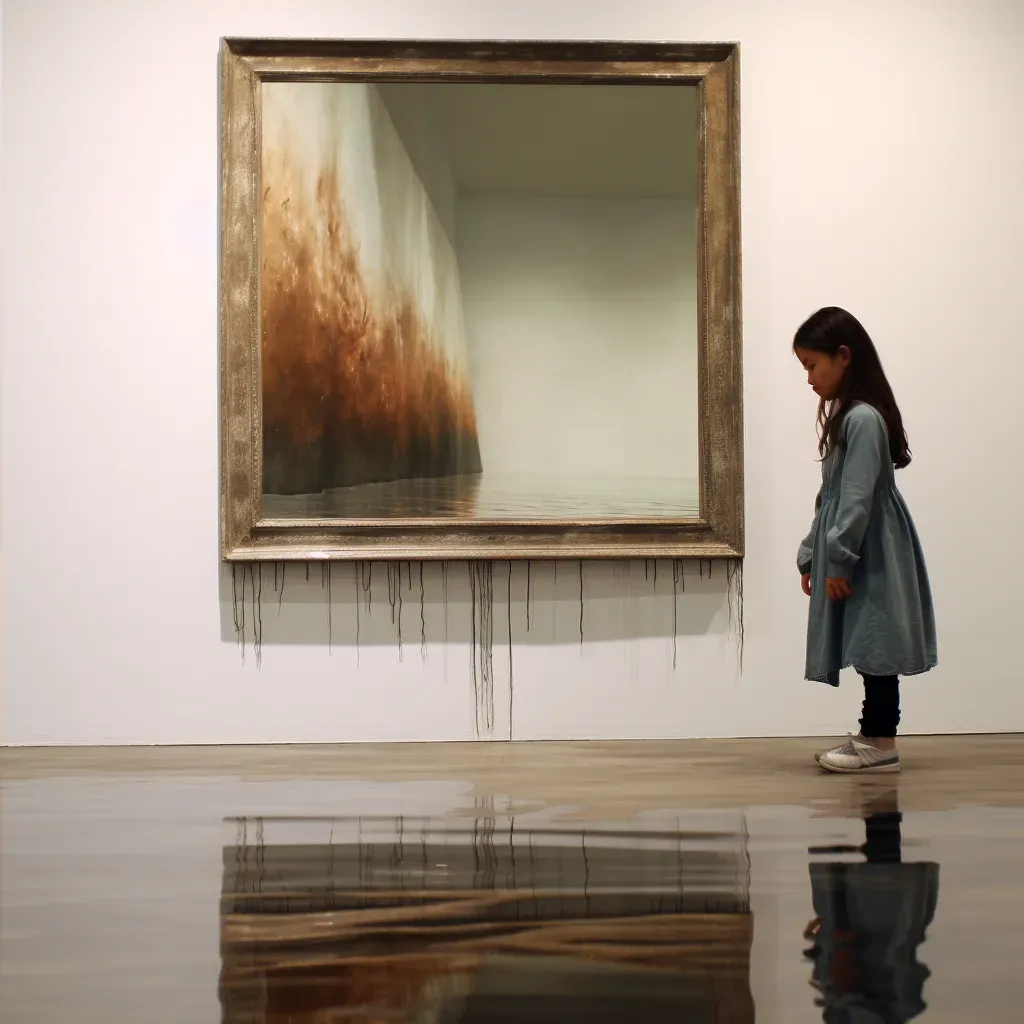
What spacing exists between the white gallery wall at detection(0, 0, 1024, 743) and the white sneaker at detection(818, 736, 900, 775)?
1.49 feet

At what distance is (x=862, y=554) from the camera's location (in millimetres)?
2516

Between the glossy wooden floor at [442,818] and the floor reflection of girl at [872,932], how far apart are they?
2 centimetres

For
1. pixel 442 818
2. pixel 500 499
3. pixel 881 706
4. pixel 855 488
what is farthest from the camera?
pixel 500 499

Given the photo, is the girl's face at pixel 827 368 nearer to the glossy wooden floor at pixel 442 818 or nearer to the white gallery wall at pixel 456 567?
the white gallery wall at pixel 456 567

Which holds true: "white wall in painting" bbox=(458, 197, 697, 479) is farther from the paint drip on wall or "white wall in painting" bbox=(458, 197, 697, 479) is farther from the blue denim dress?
the blue denim dress

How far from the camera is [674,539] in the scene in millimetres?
3043

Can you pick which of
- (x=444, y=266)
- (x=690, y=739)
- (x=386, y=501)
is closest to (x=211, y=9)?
(x=444, y=266)

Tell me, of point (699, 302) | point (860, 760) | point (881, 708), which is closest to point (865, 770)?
point (860, 760)

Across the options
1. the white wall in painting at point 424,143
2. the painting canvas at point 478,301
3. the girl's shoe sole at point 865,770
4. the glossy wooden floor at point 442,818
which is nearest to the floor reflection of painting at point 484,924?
the glossy wooden floor at point 442,818

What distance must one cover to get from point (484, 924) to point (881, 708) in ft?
4.67

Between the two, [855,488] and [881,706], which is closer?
[855,488]

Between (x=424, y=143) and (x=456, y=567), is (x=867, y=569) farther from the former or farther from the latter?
(x=424, y=143)

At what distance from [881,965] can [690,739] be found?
1716 millimetres

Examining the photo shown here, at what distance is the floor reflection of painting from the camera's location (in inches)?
48.9
